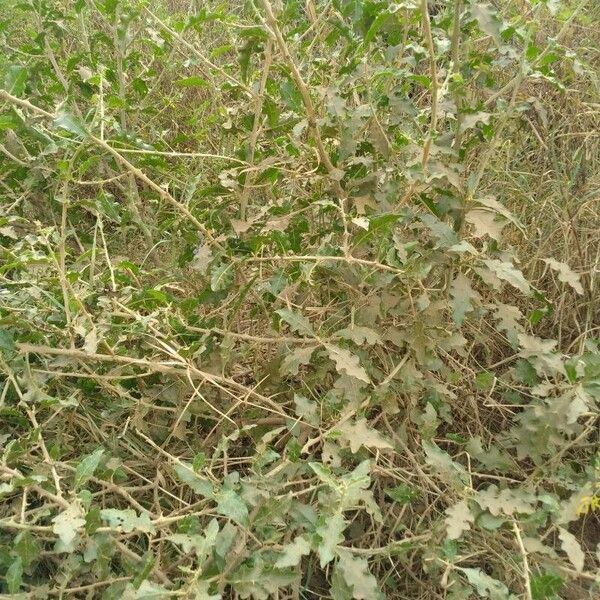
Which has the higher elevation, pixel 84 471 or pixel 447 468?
pixel 447 468

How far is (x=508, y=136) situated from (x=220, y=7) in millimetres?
→ 997

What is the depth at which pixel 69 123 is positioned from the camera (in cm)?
131

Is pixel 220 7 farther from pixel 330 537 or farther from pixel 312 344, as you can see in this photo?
pixel 330 537

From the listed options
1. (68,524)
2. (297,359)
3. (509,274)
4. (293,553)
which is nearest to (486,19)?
(509,274)

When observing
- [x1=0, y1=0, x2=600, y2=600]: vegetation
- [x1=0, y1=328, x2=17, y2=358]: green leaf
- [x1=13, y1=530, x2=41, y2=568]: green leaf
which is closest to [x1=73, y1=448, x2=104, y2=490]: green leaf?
[x1=0, y1=0, x2=600, y2=600]: vegetation

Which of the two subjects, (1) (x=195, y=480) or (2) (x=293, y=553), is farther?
(1) (x=195, y=480)

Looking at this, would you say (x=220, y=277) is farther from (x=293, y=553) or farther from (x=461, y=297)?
(x=293, y=553)

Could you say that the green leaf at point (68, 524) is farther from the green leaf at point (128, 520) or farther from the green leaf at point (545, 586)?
the green leaf at point (545, 586)

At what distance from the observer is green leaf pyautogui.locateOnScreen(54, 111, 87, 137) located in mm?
1301

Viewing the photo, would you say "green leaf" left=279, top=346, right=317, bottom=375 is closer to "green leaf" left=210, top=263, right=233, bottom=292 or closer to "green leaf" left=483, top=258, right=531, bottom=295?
"green leaf" left=210, top=263, right=233, bottom=292

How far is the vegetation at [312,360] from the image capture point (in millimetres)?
1315

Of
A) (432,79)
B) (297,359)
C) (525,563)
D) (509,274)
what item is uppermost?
(432,79)

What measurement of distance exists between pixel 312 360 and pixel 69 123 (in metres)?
0.76

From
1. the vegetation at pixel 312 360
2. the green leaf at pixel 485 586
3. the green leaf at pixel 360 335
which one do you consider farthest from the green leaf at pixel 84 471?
the green leaf at pixel 485 586
